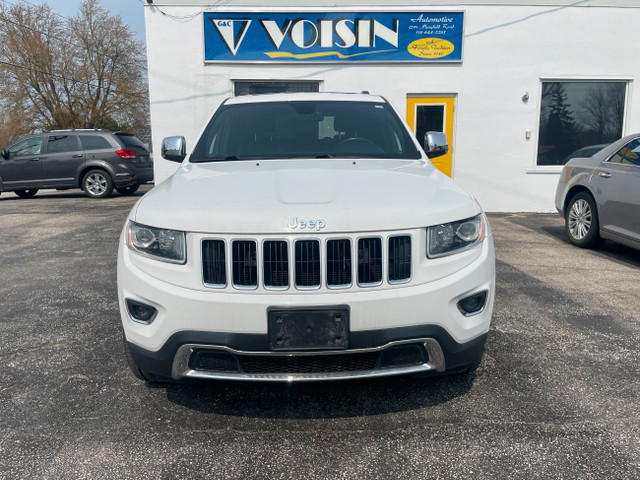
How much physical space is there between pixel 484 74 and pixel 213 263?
31.4 ft

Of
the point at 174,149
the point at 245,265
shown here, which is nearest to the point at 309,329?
the point at 245,265

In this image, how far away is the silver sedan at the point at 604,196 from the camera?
18.6 ft

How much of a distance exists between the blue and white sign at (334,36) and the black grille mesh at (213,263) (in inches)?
350

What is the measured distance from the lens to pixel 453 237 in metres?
2.46

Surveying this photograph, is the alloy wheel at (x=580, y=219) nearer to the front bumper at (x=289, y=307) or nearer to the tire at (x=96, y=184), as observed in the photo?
the front bumper at (x=289, y=307)

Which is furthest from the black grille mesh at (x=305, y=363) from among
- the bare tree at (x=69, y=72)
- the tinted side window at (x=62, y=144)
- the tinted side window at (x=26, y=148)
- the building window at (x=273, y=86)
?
the bare tree at (x=69, y=72)

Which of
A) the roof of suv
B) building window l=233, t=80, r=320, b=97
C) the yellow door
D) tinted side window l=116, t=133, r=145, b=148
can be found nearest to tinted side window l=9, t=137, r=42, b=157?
tinted side window l=116, t=133, r=145, b=148

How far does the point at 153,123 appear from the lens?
10.6m

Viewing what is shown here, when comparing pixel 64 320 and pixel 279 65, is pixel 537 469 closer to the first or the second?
pixel 64 320

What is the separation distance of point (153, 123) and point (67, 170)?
4.05m

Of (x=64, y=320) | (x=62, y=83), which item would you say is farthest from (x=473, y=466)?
(x=62, y=83)

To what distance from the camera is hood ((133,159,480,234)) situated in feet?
7.65

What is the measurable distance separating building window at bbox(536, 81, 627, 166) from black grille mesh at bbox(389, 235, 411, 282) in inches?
375

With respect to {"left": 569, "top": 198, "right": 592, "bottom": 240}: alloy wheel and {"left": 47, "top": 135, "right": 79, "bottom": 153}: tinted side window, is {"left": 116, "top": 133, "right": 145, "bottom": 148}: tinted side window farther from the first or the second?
{"left": 569, "top": 198, "right": 592, "bottom": 240}: alloy wheel
